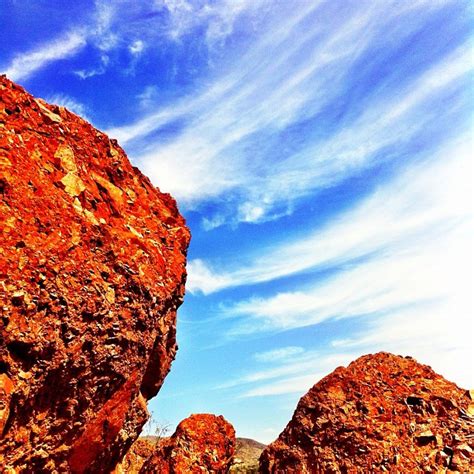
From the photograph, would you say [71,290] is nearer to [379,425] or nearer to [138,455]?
[379,425]

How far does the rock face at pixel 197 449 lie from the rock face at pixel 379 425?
3.39 metres

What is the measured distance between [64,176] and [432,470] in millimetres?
15145

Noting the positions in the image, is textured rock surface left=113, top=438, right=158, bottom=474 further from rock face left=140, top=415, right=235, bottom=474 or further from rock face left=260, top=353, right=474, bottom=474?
rock face left=260, top=353, right=474, bottom=474

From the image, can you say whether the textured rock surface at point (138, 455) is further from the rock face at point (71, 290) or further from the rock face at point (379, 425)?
the rock face at point (71, 290)

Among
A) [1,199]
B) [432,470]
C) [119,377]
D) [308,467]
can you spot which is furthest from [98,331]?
[432,470]

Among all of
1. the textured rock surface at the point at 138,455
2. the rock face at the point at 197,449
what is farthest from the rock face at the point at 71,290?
the textured rock surface at the point at 138,455

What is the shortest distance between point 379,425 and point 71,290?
13410 millimetres

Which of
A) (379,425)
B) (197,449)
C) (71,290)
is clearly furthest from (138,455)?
(71,290)

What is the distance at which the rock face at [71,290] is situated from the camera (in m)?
7.35

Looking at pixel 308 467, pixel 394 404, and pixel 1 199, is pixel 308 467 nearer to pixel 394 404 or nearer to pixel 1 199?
pixel 394 404

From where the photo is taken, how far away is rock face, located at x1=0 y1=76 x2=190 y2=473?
7352 millimetres

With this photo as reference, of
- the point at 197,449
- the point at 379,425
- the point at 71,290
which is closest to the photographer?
the point at 71,290

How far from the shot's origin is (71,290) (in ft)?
26.7

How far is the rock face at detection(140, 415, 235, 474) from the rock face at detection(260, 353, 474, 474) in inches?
133
